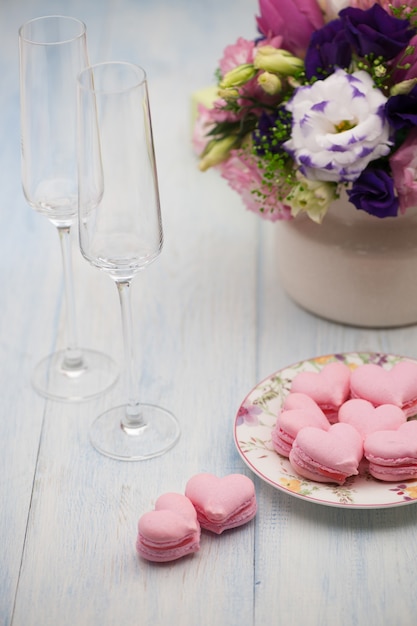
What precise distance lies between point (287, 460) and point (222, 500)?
0.36 feet

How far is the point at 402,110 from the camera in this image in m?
1.15

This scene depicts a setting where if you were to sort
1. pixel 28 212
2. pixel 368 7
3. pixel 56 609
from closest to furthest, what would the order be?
pixel 56 609 → pixel 368 7 → pixel 28 212

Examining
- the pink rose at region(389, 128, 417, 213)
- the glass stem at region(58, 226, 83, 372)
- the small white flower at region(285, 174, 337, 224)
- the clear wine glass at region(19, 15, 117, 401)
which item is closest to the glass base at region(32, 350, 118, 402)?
the glass stem at region(58, 226, 83, 372)

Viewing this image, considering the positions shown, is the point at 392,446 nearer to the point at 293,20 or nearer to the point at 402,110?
the point at 402,110

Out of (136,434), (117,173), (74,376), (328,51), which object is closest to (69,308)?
(74,376)

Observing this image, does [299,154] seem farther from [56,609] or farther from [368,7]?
[56,609]

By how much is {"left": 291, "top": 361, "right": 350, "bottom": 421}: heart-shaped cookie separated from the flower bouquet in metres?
0.20

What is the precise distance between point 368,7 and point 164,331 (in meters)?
0.53

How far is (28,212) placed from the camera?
1666 millimetres

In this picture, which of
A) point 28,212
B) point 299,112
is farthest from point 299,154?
point 28,212

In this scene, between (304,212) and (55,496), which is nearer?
(55,496)

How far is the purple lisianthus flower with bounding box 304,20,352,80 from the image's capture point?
1.18m

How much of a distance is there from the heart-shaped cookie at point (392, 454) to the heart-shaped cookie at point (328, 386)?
0.11m

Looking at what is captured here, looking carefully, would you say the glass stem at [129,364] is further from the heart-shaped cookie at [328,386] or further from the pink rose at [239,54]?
the pink rose at [239,54]
